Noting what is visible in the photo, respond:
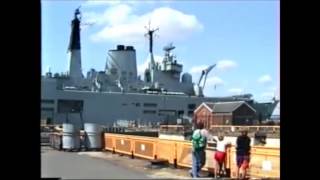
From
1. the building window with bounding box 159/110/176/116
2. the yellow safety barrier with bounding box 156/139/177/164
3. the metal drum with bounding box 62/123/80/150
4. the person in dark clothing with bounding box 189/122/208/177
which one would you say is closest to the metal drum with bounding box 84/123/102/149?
the metal drum with bounding box 62/123/80/150

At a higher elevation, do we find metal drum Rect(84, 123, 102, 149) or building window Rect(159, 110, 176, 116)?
building window Rect(159, 110, 176, 116)

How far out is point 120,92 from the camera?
76.6 m

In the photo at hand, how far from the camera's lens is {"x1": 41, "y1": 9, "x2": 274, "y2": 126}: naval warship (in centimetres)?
7412

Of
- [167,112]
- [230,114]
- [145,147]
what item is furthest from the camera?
[167,112]

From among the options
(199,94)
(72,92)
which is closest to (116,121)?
(72,92)

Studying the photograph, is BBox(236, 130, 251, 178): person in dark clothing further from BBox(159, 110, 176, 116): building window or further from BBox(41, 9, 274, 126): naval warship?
BBox(159, 110, 176, 116): building window

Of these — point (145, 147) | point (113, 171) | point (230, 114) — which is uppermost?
point (230, 114)

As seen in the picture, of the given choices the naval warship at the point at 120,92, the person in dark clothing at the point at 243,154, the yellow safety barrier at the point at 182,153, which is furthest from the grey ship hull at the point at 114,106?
the person in dark clothing at the point at 243,154

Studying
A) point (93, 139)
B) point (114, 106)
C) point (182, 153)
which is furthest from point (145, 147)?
point (114, 106)

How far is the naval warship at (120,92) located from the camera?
74.1 meters

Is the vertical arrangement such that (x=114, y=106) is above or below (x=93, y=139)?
above

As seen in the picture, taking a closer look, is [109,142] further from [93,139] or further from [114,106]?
[114,106]

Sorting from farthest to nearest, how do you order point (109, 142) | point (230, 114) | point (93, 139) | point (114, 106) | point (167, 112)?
point (167, 112) → point (114, 106) → point (230, 114) → point (93, 139) → point (109, 142)
